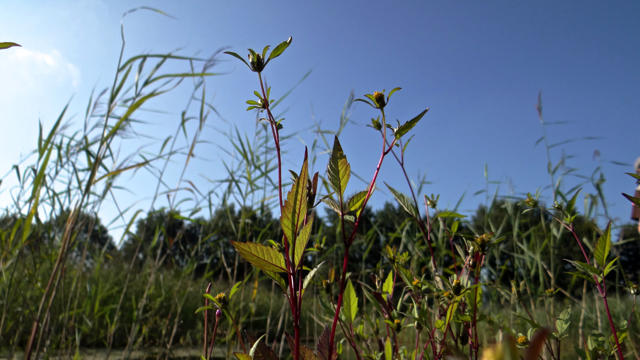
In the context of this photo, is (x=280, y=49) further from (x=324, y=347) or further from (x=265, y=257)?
(x=324, y=347)

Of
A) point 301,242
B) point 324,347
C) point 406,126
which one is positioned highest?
point 406,126

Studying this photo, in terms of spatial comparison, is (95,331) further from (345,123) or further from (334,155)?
(334,155)

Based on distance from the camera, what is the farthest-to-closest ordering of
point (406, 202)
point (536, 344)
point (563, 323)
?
point (563, 323), point (406, 202), point (536, 344)

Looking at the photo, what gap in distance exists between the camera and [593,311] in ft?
9.54

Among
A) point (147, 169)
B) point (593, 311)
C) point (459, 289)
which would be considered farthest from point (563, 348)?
point (147, 169)

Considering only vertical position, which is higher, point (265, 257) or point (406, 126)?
point (406, 126)

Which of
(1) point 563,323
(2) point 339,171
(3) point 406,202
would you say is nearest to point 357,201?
(2) point 339,171

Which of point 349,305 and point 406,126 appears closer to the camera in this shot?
point 406,126

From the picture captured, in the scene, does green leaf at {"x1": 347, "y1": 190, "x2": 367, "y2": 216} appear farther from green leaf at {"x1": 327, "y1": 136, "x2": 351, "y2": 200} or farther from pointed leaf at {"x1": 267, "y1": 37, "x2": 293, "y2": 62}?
pointed leaf at {"x1": 267, "y1": 37, "x2": 293, "y2": 62}

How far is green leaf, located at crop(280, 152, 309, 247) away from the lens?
0.98ft

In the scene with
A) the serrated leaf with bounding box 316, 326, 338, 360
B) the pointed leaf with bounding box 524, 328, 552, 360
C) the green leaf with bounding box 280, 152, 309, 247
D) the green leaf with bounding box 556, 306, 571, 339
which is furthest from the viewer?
the green leaf with bounding box 556, 306, 571, 339

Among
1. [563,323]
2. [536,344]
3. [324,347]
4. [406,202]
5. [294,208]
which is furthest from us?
[563,323]

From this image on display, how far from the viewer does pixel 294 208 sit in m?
0.30

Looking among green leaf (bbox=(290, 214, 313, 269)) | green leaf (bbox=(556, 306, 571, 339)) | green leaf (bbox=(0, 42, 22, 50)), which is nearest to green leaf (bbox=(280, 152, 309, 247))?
green leaf (bbox=(290, 214, 313, 269))
